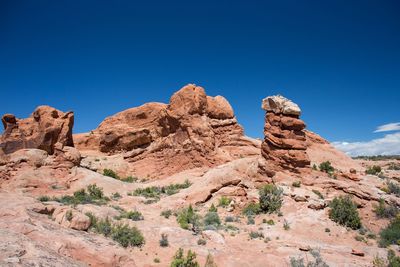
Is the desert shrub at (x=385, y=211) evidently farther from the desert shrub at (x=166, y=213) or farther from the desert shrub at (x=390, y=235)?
the desert shrub at (x=166, y=213)

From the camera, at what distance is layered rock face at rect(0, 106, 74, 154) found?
24.4 m

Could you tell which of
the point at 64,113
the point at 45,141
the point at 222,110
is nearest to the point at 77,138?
the point at 64,113

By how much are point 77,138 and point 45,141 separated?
15.4m

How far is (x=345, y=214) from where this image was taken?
15.9 m

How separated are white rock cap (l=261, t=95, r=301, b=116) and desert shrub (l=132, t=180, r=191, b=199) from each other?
7627mm

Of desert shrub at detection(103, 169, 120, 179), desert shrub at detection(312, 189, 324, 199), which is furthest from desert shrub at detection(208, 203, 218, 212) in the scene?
desert shrub at detection(103, 169, 120, 179)

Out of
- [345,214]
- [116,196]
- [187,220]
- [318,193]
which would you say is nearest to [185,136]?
[116,196]

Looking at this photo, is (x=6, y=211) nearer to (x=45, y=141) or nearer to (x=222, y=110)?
(x=45, y=141)

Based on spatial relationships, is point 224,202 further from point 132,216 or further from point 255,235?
point 132,216

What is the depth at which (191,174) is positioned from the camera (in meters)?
25.5

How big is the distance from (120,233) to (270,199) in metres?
8.50

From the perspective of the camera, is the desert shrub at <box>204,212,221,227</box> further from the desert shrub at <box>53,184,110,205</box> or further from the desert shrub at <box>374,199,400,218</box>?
the desert shrub at <box>374,199,400,218</box>

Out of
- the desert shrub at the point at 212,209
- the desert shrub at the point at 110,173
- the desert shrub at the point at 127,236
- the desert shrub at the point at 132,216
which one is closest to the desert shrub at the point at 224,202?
the desert shrub at the point at 212,209

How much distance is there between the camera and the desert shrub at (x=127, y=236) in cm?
1166
